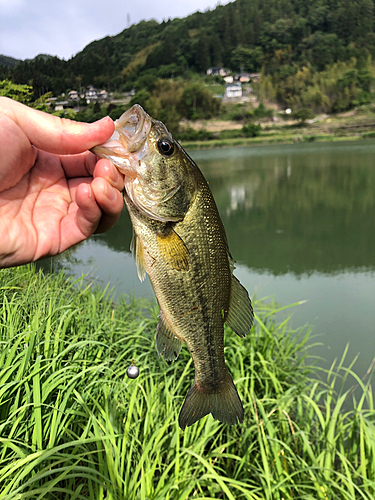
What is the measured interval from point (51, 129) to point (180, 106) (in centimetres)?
4170

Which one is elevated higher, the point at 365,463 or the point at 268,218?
the point at 365,463

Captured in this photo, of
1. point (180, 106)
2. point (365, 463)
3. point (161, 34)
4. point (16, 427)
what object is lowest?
point (365, 463)

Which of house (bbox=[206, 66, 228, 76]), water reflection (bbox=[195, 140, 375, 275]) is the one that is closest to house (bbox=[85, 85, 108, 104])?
water reflection (bbox=[195, 140, 375, 275])

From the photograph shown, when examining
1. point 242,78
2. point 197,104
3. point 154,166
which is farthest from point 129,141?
point 242,78

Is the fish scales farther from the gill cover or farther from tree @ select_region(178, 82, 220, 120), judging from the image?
tree @ select_region(178, 82, 220, 120)

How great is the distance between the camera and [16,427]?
1649mm

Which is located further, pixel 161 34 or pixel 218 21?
pixel 218 21

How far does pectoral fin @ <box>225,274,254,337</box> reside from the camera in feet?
3.71

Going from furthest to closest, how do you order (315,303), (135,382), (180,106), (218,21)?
(218,21) < (180,106) < (315,303) < (135,382)

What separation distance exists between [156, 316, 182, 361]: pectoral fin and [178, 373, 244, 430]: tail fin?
154mm

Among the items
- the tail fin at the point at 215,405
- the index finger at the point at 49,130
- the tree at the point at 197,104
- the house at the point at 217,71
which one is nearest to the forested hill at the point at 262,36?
the house at the point at 217,71

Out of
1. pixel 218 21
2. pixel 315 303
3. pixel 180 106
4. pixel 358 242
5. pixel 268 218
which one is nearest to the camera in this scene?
pixel 315 303

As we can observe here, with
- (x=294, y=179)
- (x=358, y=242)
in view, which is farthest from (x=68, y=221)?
(x=294, y=179)

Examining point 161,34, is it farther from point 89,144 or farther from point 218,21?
point 89,144
